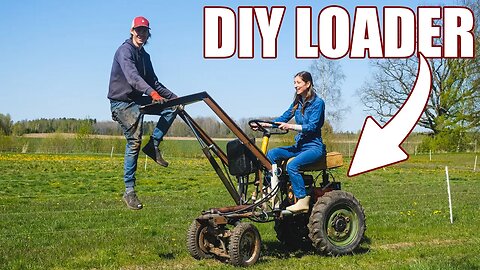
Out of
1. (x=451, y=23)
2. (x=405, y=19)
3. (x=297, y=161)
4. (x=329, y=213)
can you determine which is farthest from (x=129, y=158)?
(x=451, y=23)

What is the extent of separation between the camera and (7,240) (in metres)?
11.0

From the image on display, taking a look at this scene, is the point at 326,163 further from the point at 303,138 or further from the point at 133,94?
the point at 133,94

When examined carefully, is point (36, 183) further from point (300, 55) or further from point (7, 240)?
point (300, 55)

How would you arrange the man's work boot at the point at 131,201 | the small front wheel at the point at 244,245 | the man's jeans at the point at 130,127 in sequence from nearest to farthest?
the man's jeans at the point at 130,127 < the man's work boot at the point at 131,201 < the small front wheel at the point at 244,245

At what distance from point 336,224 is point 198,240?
215cm

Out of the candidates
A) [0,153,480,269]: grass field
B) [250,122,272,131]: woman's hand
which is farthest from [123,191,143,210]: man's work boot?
[250,122,272,131]: woman's hand

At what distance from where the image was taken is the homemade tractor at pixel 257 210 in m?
8.82

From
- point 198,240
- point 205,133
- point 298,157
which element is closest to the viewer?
point 205,133

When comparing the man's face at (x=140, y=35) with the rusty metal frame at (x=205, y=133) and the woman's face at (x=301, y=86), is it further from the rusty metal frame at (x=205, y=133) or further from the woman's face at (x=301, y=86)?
the woman's face at (x=301, y=86)

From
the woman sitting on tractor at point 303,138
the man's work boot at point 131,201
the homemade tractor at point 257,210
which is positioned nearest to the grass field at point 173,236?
the homemade tractor at point 257,210

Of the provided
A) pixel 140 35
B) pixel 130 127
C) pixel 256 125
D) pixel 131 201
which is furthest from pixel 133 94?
pixel 256 125

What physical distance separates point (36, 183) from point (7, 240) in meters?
16.9

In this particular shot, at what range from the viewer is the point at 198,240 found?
30.4 ft

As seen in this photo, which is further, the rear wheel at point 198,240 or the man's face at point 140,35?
the rear wheel at point 198,240
